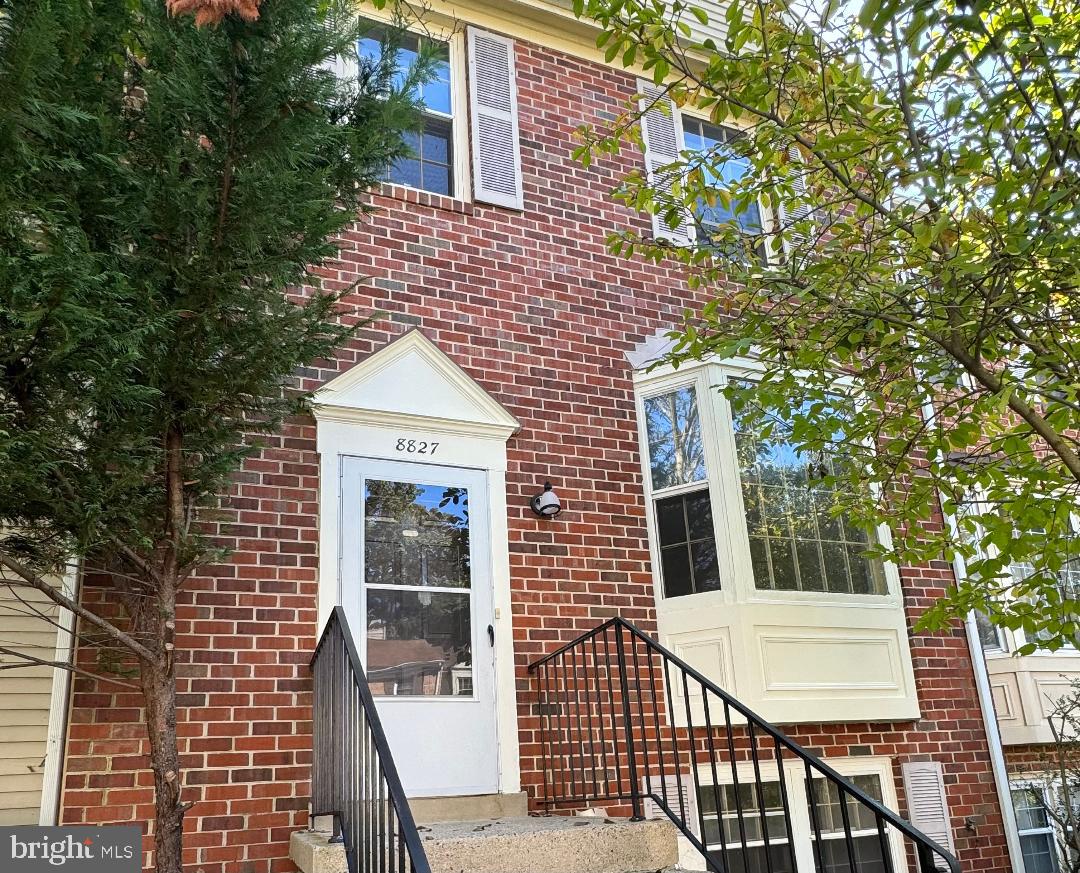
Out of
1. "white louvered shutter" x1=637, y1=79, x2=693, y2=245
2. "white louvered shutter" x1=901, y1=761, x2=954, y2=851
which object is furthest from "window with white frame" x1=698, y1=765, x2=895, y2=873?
"white louvered shutter" x1=637, y1=79, x2=693, y2=245

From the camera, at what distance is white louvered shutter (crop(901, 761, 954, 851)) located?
584cm

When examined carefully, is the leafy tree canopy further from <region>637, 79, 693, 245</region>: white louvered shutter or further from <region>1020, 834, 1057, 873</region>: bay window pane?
<region>1020, 834, 1057, 873</region>: bay window pane

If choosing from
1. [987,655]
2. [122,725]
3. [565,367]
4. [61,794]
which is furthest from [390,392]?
[987,655]

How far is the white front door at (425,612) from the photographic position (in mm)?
4781

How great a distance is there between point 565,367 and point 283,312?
2.67 m

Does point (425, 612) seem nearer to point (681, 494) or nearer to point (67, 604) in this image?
point (681, 494)

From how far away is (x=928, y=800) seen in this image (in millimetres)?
5910

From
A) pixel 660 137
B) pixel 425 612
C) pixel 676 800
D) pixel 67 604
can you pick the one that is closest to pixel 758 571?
pixel 676 800

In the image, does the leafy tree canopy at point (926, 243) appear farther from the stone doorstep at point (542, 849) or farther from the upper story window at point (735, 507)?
the stone doorstep at point (542, 849)

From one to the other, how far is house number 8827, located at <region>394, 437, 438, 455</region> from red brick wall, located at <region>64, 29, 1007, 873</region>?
49 centimetres

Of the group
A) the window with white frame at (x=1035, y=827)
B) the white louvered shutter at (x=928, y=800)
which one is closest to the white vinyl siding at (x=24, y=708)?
the white louvered shutter at (x=928, y=800)

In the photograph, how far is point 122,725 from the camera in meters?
4.16

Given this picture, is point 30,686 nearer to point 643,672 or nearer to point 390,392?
point 390,392

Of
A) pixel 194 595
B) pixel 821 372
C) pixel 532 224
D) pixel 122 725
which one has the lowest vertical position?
pixel 122 725
